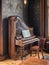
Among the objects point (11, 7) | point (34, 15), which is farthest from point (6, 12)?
point (34, 15)

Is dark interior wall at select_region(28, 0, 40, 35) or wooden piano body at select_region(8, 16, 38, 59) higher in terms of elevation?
dark interior wall at select_region(28, 0, 40, 35)

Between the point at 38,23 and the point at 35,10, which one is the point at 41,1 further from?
the point at 38,23

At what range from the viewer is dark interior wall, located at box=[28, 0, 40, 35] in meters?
6.74

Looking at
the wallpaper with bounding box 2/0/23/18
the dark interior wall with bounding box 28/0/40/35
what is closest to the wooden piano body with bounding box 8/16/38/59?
the wallpaper with bounding box 2/0/23/18

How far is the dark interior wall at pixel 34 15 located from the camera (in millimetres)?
6742

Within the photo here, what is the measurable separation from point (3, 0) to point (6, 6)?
0.25 metres

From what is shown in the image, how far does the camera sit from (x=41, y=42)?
16.6 ft

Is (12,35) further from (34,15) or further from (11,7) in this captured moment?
(34,15)

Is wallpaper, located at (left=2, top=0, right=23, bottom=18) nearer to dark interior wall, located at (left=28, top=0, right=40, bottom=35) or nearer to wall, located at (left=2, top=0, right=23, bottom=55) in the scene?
wall, located at (left=2, top=0, right=23, bottom=55)

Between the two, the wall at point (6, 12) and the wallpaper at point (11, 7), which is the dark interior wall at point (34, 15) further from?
Result: the wall at point (6, 12)

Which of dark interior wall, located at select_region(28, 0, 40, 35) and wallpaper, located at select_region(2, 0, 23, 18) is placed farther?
dark interior wall, located at select_region(28, 0, 40, 35)

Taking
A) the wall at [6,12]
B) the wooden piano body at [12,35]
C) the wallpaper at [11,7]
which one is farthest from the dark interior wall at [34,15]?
the wooden piano body at [12,35]

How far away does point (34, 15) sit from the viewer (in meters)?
6.86

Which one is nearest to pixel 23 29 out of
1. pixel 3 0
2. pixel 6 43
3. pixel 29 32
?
pixel 29 32
